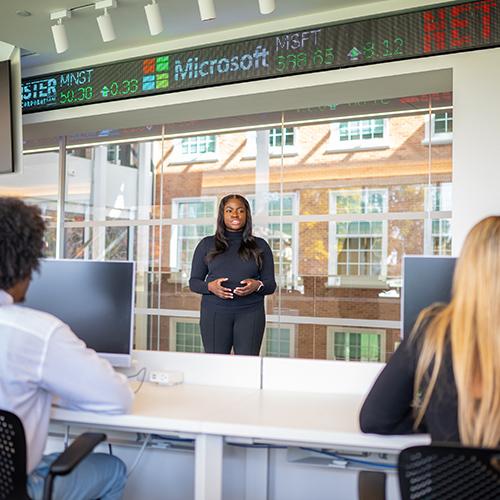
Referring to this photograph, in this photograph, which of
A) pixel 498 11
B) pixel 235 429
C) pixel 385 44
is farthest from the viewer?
pixel 385 44

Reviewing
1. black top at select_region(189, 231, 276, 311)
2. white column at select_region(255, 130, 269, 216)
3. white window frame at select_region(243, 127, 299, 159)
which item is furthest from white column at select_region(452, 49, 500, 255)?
white column at select_region(255, 130, 269, 216)

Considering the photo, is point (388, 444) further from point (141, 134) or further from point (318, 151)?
point (141, 134)

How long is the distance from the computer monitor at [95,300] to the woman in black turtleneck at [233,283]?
41.5 inches

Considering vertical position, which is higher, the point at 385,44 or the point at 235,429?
the point at 385,44

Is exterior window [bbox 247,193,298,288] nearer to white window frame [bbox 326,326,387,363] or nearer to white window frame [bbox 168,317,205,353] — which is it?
white window frame [bbox 326,326,387,363]

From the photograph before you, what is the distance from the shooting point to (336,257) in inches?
236

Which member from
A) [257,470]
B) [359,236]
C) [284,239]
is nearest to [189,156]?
[284,239]

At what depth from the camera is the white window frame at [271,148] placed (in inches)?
239

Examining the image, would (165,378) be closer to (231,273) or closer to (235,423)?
(235,423)

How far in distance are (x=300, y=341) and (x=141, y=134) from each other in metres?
2.81

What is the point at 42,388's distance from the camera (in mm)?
1698

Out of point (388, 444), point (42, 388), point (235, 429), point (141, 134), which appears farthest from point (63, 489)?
point (141, 134)

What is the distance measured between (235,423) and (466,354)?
2.60 ft

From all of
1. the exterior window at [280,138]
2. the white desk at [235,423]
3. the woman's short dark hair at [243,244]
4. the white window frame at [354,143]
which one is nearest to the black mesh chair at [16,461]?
the white desk at [235,423]
